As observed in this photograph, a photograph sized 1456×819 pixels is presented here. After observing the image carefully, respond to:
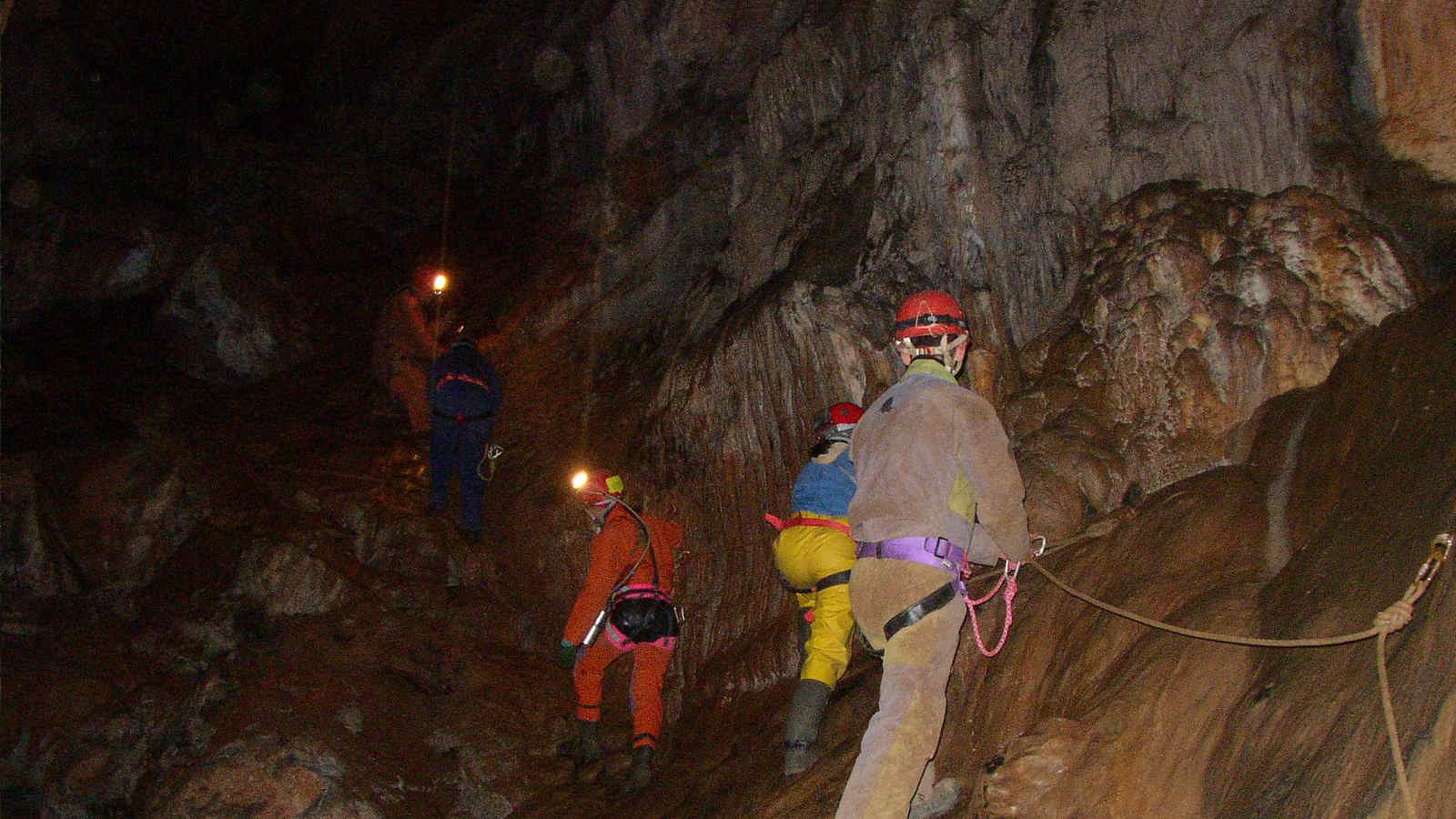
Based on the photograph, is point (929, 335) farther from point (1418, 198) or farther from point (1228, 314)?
point (1418, 198)

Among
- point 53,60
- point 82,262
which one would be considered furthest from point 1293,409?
point 53,60

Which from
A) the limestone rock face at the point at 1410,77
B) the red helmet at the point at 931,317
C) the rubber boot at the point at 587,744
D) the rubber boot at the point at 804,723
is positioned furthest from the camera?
the rubber boot at the point at 587,744

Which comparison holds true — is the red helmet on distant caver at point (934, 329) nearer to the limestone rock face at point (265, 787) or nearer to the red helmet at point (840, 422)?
the red helmet at point (840, 422)

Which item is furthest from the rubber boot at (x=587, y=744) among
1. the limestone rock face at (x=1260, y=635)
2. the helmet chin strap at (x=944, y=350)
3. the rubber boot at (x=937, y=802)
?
the helmet chin strap at (x=944, y=350)

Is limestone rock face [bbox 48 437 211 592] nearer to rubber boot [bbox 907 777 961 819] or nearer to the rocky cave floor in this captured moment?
the rocky cave floor

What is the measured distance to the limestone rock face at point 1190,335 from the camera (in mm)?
5434

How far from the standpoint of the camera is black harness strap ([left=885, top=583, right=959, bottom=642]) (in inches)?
148

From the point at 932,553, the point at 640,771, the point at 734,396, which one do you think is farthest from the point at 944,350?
the point at 734,396

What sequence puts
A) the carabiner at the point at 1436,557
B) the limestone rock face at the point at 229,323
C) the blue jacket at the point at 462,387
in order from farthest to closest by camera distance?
the limestone rock face at the point at 229,323, the blue jacket at the point at 462,387, the carabiner at the point at 1436,557

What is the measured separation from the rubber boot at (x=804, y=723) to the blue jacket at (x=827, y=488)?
89 cm

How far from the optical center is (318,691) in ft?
25.9

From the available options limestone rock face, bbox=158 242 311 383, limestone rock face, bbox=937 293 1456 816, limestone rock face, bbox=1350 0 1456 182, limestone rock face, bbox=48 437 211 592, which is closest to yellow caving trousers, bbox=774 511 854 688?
limestone rock face, bbox=937 293 1456 816

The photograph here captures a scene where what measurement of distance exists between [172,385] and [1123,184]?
10238 mm

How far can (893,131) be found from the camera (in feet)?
25.4
